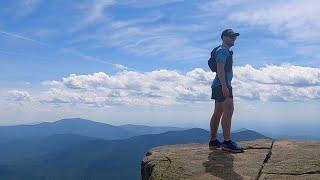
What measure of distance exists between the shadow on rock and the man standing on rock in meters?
0.58

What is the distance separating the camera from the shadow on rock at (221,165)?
11180mm

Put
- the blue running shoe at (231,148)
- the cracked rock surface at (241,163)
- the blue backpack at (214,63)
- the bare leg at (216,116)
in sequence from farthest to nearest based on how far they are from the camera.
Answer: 1. the bare leg at (216,116)
2. the blue running shoe at (231,148)
3. the blue backpack at (214,63)
4. the cracked rock surface at (241,163)

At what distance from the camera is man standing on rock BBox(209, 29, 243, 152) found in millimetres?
13453

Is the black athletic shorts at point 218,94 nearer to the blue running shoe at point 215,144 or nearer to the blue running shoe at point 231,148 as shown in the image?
the blue running shoe at point 231,148

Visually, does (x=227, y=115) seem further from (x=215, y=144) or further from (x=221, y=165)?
(x=221, y=165)

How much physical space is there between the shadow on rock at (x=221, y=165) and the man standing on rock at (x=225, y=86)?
58 cm

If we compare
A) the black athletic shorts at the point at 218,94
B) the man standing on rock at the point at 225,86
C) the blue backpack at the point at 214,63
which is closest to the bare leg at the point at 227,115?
the man standing on rock at the point at 225,86

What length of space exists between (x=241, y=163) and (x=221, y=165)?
671 mm

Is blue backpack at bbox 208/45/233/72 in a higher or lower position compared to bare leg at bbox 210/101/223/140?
higher

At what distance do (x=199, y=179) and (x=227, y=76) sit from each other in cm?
428

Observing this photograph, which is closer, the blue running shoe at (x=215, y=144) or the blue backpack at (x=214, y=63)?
the blue backpack at (x=214, y=63)

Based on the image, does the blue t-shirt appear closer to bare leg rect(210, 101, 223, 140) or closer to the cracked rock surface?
bare leg rect(210, 101, 223, 140)

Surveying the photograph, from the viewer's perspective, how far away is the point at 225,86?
13.4 m

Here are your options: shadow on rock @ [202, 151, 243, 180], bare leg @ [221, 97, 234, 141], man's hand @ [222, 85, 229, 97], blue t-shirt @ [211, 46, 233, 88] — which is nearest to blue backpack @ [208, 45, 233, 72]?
blue t-shirt @ [211, 46, 233, 88]
